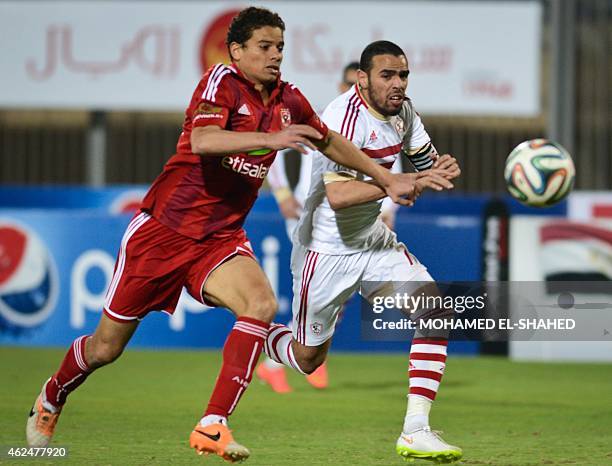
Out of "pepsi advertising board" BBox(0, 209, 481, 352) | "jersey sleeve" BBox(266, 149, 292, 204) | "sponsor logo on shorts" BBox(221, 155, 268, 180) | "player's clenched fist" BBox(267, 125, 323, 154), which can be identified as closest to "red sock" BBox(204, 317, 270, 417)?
"sponsor logo on shorts" BBox(221, 155, 268, 180)

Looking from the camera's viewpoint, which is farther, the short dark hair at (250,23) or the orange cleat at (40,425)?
the orange cleat at (40,425)

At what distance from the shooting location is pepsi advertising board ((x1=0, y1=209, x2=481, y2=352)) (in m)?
11.5

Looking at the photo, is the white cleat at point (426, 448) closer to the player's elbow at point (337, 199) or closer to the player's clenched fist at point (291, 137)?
the player's elbow at point (337, 199)

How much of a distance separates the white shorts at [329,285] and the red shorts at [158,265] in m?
0.83

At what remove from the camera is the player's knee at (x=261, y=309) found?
556cm

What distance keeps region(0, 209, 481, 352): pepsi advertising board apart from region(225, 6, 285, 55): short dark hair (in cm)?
586

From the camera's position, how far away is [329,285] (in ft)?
21.8

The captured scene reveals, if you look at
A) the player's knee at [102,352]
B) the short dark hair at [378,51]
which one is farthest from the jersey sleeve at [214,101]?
the player's knee at [102,352]

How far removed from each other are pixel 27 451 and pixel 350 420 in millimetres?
2223

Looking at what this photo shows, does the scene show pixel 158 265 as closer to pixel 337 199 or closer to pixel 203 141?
pixel 203 141

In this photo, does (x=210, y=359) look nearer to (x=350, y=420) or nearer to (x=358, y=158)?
(x=350, y=420)

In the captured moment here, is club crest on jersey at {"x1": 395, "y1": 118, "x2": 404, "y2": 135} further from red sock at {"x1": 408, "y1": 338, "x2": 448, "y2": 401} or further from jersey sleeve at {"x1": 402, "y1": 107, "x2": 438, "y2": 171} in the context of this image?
red sock at {"x1": 408, "y1": 338, "x2": 448, "y2": 401}

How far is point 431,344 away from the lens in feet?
20.2

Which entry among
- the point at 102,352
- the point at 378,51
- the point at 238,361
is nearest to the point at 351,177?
the point at 378,51
